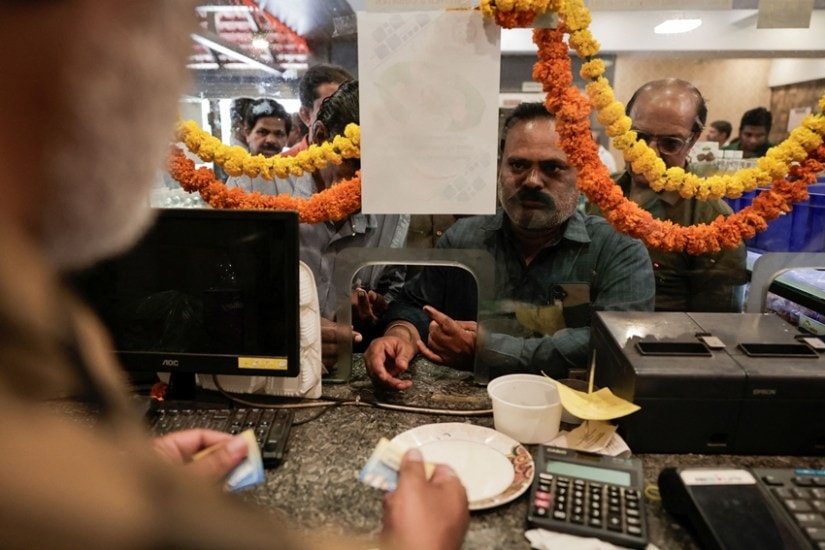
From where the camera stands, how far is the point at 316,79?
1.27 metres

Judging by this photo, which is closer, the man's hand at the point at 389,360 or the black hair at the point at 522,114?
the man's hand at the point at 389,360

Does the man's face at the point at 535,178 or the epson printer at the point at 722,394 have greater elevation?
the man's face at the point at 535,178

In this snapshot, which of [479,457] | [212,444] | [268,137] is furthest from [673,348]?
[268,137]

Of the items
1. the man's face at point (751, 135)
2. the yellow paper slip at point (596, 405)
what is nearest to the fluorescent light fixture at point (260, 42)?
the yellow paper slip at point (596, 405)

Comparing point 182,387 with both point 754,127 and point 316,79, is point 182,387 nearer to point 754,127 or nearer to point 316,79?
point 316,79

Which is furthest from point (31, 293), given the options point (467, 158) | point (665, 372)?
point (467, 158)

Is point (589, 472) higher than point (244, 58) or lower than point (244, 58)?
lower

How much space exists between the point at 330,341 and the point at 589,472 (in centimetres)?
58

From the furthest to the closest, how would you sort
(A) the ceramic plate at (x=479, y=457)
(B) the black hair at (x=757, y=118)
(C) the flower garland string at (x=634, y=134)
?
(B) the black hair at (x=757, y=118), (C) the flower garland string at (x=634, y=134), (A) the ceramic plate at (x=479, y=457)

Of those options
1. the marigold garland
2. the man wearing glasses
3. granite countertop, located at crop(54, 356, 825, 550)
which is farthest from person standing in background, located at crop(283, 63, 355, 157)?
the man wearing glasses

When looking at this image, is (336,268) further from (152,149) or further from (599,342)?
(152,149)

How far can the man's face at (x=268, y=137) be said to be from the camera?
1290 mm

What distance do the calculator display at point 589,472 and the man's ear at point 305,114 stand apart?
90 centimetres

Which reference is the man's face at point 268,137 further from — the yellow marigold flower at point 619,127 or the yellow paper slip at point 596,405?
the yellow paper slip at point 596,405
